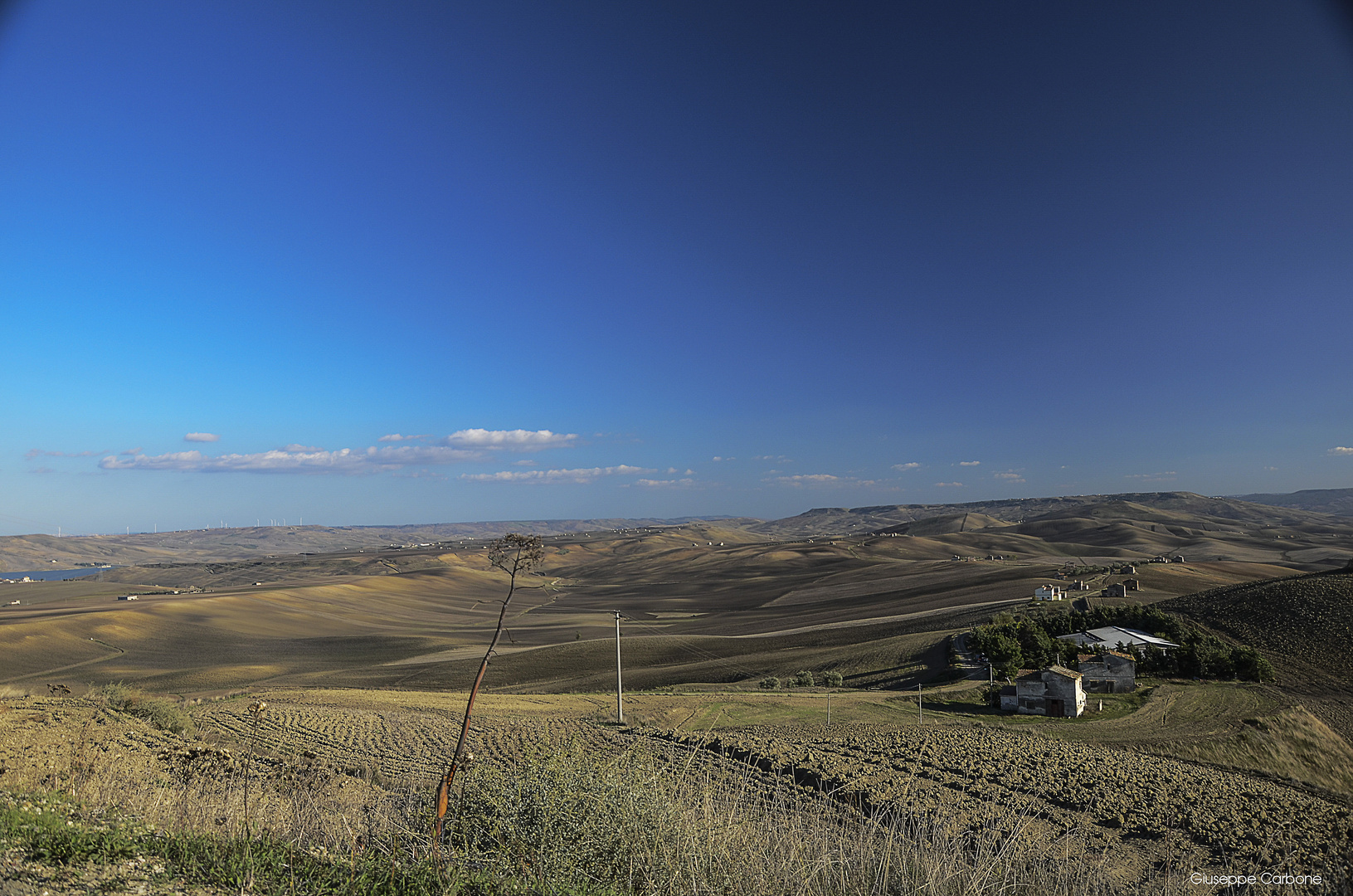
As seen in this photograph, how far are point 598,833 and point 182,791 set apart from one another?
6.45 metres

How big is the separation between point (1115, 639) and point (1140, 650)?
1434mm

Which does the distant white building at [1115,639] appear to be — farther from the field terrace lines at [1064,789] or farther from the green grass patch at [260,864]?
the green grass patch at [260,864]

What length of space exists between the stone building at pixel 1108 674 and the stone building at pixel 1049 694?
4152 millimetres

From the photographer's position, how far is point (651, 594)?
370 ft

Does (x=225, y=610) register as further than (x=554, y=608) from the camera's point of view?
No

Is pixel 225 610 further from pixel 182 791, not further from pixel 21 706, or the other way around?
pixel 182 791

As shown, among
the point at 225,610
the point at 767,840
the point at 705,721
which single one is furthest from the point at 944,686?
the point at 225,610

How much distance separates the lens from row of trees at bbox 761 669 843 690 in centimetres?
4119

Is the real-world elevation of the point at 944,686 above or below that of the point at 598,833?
below

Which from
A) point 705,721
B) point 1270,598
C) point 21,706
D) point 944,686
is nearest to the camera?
point 21,706

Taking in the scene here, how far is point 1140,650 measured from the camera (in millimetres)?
40844

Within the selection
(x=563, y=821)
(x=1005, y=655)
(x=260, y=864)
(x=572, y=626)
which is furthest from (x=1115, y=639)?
(x=572, y=626)

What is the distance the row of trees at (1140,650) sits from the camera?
37.6 m

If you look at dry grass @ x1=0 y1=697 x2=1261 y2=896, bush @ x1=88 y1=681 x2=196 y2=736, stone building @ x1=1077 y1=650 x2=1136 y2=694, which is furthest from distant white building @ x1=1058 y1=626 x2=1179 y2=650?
bush @ x1=88 y1=681 x2=196 y2=736
